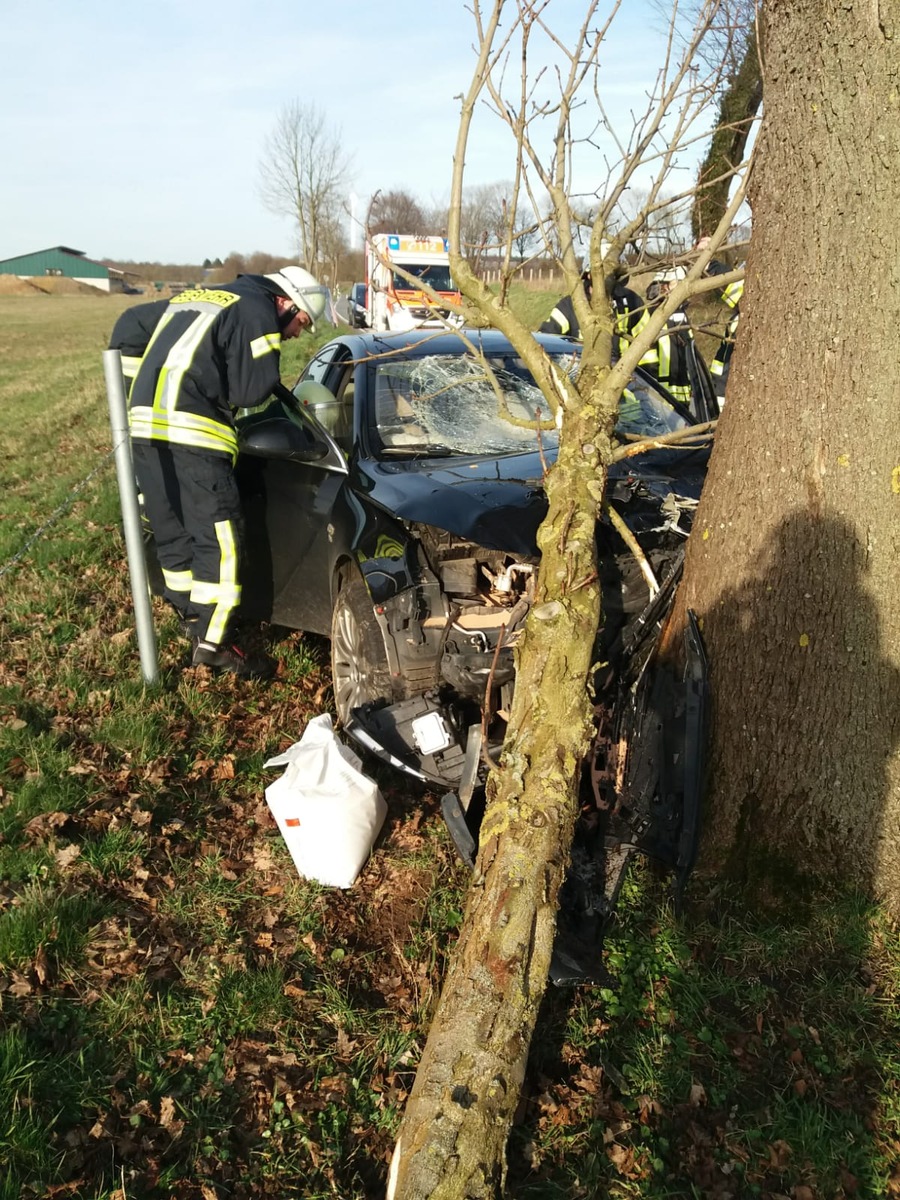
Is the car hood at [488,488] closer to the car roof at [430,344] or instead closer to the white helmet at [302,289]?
the car roof at [430,344]

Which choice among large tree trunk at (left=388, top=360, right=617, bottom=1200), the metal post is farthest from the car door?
large tree trunk at (left=388, top=360, right=617, bottom=1200)

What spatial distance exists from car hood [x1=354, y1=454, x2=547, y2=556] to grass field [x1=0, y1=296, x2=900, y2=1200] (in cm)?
115

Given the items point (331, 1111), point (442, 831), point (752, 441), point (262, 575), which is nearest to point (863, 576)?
point (752, 441)

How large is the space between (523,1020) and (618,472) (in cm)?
245

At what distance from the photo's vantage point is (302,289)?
4637 mm

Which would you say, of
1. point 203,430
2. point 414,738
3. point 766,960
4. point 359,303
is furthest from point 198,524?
point 359,303

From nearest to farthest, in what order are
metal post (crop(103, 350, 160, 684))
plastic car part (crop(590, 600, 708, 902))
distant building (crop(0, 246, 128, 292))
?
plastic car part (crop(590, 600, 708, 902)) → metal post (crop(103, 350, 160, 684)) → distant building (crop(0, 246, 128, 292))

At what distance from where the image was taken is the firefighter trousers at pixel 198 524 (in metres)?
4.31

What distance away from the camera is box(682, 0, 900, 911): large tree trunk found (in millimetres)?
2363

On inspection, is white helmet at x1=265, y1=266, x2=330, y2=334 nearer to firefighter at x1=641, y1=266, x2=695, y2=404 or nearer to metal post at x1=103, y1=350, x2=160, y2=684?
metal post at x1=103, y1=350, x2=160, y2=684

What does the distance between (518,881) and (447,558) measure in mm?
1518

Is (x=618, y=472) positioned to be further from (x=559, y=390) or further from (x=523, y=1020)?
(x=523, y=1020)

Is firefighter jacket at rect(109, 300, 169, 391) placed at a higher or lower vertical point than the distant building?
lower

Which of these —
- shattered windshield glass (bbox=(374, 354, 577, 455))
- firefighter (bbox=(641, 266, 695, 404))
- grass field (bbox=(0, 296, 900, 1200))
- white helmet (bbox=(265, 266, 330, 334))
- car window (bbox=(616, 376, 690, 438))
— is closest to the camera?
grass field (bbox=(0, 296, 900, 1200))
